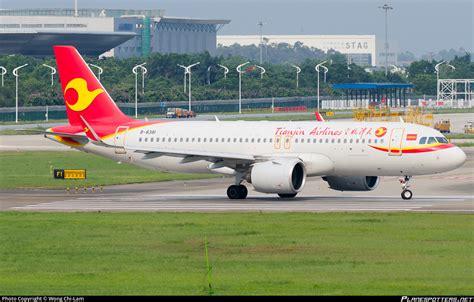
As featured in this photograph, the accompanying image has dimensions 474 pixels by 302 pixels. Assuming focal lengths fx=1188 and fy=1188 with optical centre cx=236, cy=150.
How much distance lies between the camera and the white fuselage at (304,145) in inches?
2335

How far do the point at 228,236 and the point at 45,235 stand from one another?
6682mm

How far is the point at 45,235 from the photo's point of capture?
4312 cm

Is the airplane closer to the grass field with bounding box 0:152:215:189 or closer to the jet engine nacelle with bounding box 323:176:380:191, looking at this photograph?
the jet engine nacelle with bounding box 323:176:380:191

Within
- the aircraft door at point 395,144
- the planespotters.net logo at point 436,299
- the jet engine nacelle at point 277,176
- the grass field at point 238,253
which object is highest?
the aircraft door at point 395,144

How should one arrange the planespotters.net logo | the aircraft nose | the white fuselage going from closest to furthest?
the planespotters.net logo < the aircraft nose < the white fuselage

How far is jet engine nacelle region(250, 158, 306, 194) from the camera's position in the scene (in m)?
58.2

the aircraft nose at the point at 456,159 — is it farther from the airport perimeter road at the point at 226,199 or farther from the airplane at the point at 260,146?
the airport perimeter road at the point at 226,199

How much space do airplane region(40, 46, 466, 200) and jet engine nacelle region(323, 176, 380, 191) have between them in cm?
5

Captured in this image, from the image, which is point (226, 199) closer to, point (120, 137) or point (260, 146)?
point (260, 146)

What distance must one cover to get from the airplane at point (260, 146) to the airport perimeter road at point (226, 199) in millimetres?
1337

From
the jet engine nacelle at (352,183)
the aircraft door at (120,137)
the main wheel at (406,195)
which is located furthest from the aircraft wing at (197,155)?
the main wheel at (406,195)

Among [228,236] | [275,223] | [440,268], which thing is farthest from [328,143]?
[440,268]

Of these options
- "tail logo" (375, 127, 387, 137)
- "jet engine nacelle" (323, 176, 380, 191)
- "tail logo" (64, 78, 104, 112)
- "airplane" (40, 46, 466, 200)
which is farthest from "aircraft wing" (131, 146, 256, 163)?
"tail logo" (375, 127, 387, 137)

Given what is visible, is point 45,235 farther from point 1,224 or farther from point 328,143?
point 328,143
